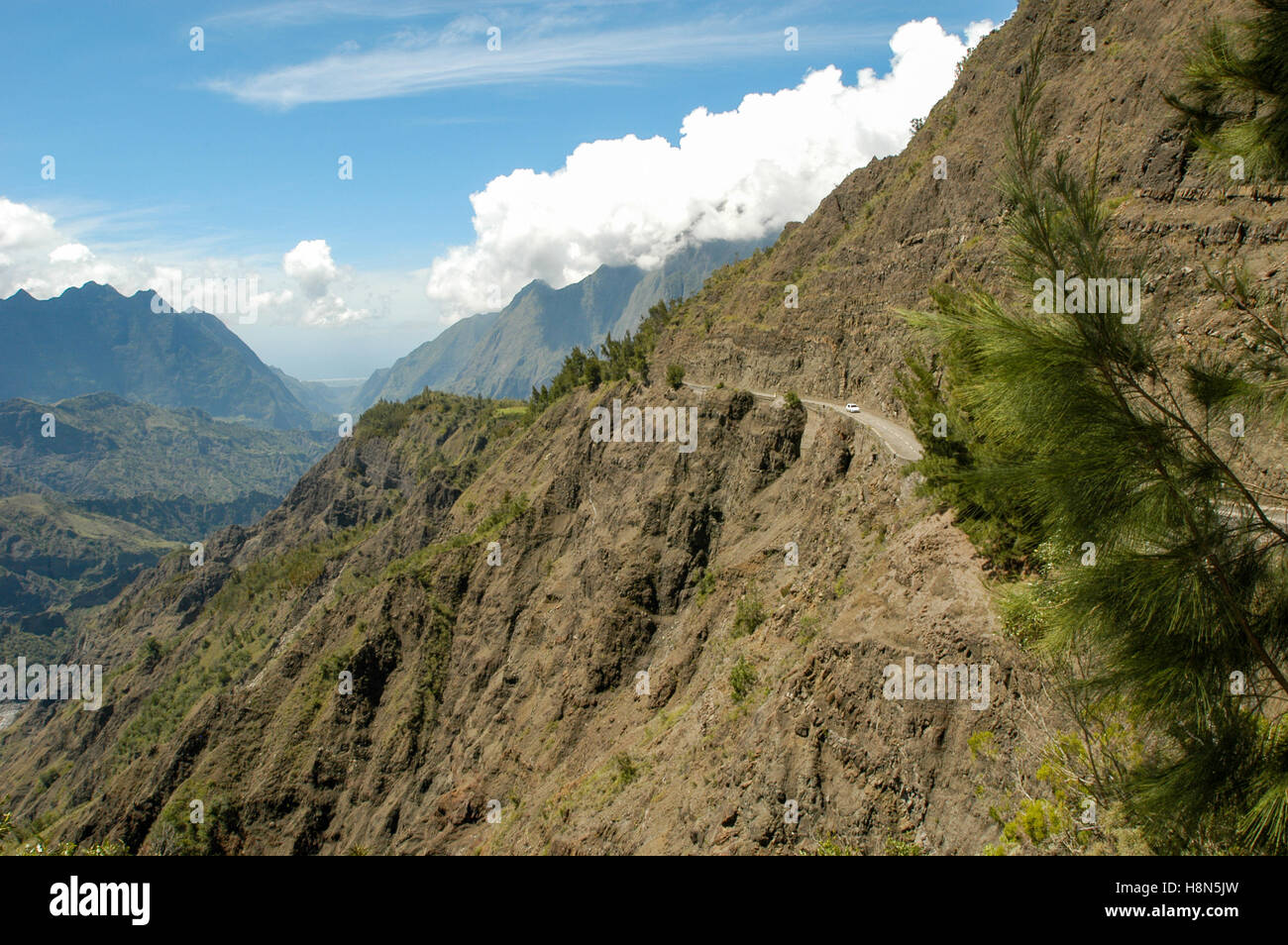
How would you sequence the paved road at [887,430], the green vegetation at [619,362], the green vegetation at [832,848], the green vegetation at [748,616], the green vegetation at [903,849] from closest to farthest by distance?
the green vegetation at [903,849], the green vegetation at [832,848], the paved road at [887,430], the green vegetation at [748,616], the green vegetation at [619,362]

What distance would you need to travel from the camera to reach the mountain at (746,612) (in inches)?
582

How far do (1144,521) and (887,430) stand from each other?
24378 millimetres

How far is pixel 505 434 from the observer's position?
116188 millimetres

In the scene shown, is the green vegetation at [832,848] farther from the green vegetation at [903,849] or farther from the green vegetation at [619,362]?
the green vegetation at [619,362]

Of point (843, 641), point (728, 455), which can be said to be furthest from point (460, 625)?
point (843, 641)

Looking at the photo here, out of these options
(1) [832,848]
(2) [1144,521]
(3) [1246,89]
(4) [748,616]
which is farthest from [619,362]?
(2) [1144,521]

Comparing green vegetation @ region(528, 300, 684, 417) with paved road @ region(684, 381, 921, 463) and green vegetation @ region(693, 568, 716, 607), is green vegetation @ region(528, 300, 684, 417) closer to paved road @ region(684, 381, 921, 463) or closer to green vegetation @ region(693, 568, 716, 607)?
paved road @ region(684, 381, 921, 463)

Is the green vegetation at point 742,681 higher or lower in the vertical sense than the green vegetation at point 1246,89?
lower

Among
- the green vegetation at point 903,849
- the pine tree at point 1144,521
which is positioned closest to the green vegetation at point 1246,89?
the pine tree at point 1144,521

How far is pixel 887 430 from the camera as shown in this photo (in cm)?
2912

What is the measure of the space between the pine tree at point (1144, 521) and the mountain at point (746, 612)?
2.76 ft

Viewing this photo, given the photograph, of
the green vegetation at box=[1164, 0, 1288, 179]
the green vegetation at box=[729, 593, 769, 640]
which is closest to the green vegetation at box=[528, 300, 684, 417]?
the green vegetation at box=[729, 593, 769, 640]

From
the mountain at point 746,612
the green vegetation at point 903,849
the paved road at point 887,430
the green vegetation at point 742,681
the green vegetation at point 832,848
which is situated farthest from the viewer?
the paved road at point 887,430
